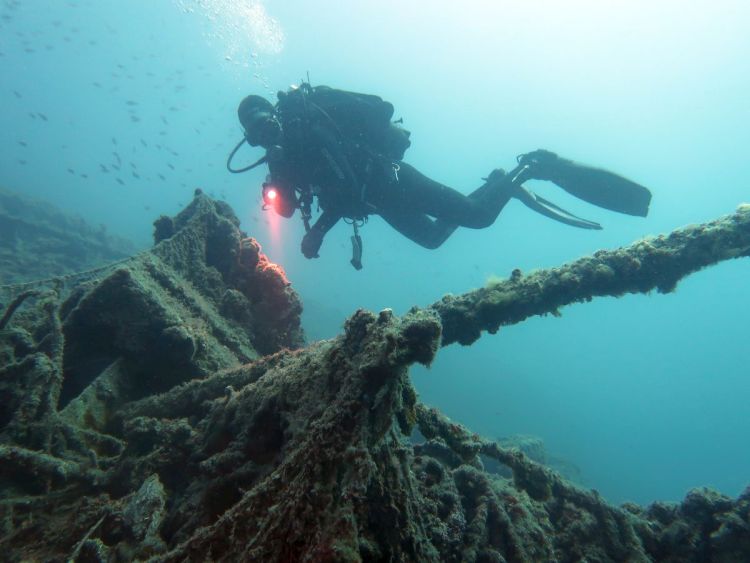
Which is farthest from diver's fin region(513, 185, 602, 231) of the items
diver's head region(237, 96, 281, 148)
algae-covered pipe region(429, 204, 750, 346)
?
diver's head region(237, 96, 281, 148)

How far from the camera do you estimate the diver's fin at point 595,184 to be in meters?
6.64

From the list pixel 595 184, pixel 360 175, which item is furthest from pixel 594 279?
pixel 360 175

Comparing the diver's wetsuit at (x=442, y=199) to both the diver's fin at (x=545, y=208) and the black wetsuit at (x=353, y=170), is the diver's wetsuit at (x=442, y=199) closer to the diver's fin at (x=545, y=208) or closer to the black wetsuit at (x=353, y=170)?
the black wetsuit at (x=353, y=170)

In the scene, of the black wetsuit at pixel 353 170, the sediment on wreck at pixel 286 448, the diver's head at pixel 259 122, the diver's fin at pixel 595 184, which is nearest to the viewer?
the sediment on wreck at pixel 286 448

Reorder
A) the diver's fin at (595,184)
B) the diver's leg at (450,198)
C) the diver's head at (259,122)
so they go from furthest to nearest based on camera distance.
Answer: the diver's leg at (450,198)
the diver's head at (259,122)
the diver's fin at (595,184)

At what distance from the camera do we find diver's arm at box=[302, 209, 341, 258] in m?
7.88

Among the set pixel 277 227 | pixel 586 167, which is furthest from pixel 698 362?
pixel 586 167

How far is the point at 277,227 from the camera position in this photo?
12738 cm

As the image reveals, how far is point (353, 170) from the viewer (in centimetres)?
775

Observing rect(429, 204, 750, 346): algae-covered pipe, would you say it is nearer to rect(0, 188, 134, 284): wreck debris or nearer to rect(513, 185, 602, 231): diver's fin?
rect(513, 185, 602, 231): diver's fin

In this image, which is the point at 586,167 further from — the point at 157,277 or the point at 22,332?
the point at 22,332

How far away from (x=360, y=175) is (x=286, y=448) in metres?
6.56

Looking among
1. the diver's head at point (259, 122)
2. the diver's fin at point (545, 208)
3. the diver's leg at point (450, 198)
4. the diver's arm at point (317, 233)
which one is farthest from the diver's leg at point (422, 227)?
the diver's head at point (259, 122)

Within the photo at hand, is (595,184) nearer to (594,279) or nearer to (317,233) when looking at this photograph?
(594,279)
